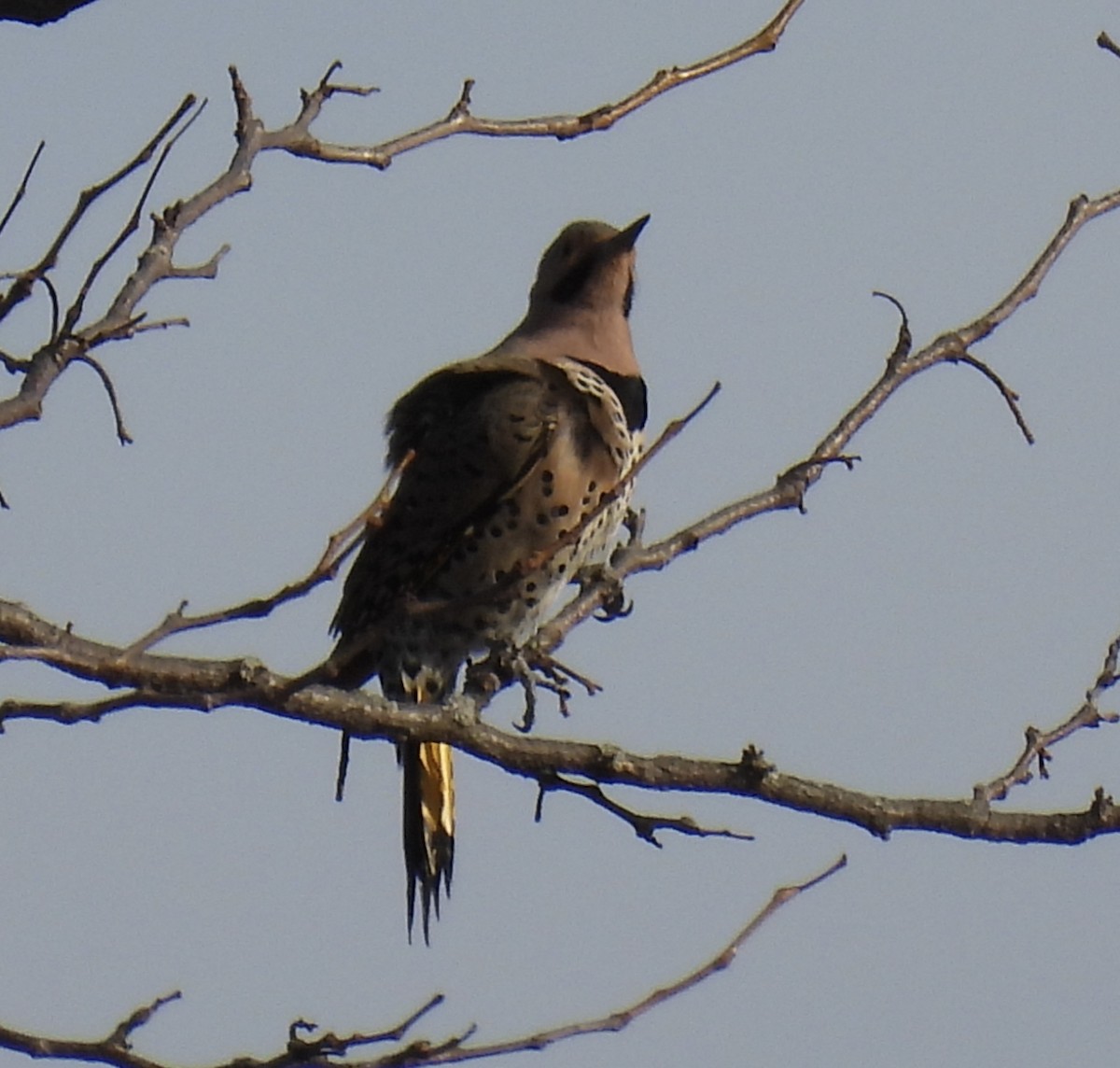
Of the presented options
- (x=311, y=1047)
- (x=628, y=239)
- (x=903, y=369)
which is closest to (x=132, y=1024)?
(x=311, y=1047)

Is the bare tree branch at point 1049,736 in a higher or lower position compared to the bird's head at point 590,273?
lower

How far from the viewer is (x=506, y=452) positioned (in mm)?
5570

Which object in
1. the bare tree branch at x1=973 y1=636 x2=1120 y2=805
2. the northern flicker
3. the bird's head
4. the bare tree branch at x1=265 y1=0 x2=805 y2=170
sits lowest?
the bare tree branch at x1=973 y1=636 x2=1120 y2=805

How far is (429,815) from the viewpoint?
5.54 metres

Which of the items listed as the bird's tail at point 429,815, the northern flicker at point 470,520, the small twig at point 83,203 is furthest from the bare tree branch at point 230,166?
the bird's tail at point 429,815

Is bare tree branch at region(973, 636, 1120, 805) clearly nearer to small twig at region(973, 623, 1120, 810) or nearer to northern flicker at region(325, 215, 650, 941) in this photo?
small twig at region(973, 623, 1120, 810)

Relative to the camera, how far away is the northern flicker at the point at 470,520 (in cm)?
542

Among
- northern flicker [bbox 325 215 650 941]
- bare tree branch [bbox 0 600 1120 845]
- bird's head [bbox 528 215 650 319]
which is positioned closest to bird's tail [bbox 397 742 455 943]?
northern flicker [bbox 325 215 650 941]

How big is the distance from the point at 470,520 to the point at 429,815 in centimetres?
77

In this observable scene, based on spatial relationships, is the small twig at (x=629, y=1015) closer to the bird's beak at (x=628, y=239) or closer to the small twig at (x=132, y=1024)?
the small twig at (x=132, y=1024)

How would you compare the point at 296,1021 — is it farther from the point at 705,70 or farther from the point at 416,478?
the point at 416,478

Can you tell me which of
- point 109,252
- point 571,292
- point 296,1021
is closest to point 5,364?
point 109,252

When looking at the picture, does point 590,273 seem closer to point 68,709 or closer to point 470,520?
point 470,520

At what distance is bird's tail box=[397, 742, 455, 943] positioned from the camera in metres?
5.49
